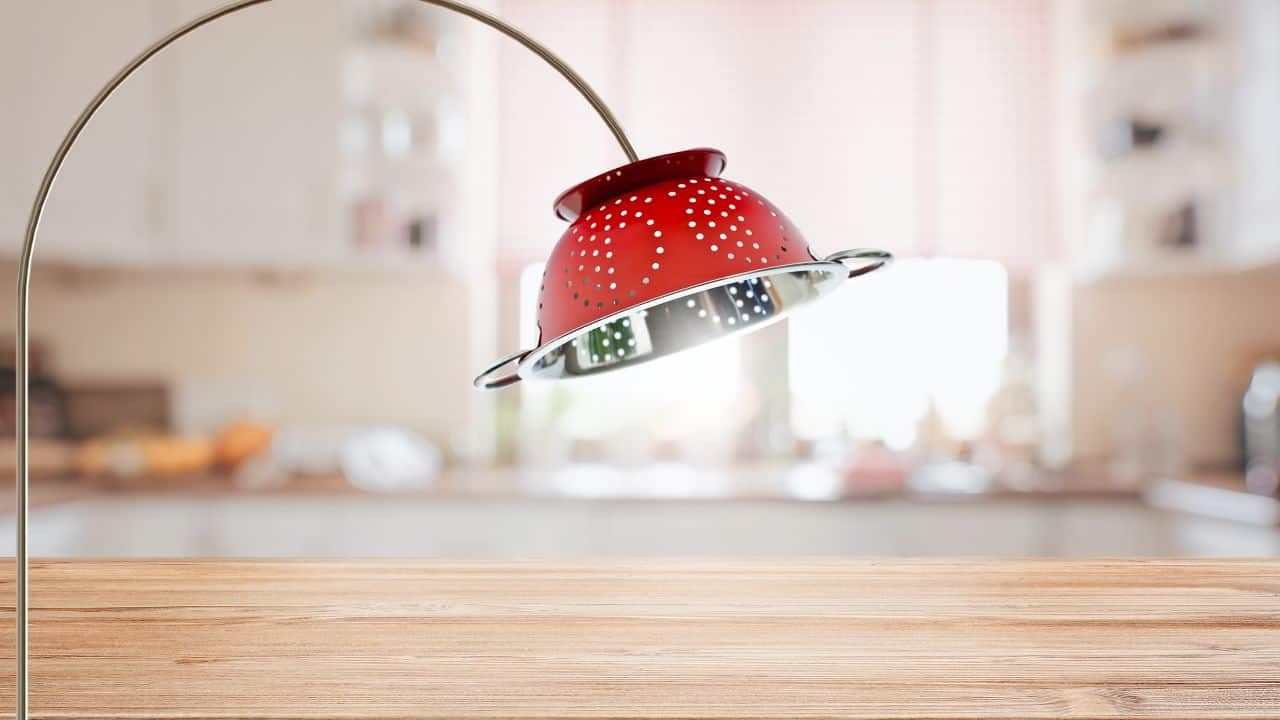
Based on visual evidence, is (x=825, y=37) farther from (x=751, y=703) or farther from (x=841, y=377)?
(x=751, y=703)

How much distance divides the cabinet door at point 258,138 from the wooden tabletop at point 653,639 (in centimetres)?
201


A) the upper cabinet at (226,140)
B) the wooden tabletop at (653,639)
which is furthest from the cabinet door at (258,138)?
the wooden tabletop at (653,639)

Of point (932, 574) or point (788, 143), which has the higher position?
point (788, 143)

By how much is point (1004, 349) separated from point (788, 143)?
1.06m

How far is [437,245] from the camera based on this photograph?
2.86 metres

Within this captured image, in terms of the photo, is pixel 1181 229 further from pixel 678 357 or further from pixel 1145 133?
pixel 678 357

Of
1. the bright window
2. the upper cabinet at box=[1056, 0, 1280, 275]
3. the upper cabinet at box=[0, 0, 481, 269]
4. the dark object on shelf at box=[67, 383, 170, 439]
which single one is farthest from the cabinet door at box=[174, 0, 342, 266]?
the upper cabinet at box=[1056, 0, 1280, 275]

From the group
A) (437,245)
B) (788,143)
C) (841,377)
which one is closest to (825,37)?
(788,143)

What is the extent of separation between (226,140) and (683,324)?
2336 millimetres

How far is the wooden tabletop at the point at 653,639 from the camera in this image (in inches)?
25.7

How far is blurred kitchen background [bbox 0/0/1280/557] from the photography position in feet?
8.32

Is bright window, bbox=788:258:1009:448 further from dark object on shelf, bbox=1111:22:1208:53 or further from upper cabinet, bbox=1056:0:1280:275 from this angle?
dark object on shelf, bbox=1111:22:1208:53

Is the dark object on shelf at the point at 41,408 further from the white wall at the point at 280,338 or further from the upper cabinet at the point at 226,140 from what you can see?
the upper cabinet at the point at 226,140

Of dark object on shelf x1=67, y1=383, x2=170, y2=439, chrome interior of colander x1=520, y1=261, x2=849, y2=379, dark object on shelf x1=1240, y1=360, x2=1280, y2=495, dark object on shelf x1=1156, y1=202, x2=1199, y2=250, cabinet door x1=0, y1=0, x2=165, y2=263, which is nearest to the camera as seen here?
chrome interior of colander x1=520, y1=261, x2=849, y2=379
